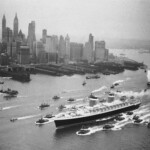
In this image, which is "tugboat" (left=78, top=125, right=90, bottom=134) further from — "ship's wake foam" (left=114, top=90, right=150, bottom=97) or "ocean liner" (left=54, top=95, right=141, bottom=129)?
"ship's wake foam" (left=114, top=90, right=150, bottom=97)

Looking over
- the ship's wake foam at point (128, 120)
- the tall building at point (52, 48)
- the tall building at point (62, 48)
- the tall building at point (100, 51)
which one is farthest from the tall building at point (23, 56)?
the ship's wake foam at point (128, 120)

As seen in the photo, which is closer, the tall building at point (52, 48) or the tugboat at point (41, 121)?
the tugboat at point (41, 121)

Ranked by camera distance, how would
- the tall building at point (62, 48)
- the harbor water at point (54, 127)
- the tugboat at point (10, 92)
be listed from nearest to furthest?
the harbor water at point (54, 127) < the tugboat at point (10, 92) < the tall building at point (62, 48)

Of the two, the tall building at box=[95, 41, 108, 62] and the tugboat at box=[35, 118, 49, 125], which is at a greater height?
the tall building at box=[95, 41, 108, 62]

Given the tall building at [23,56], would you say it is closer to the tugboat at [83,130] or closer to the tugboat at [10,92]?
the tugboat at [10,92]

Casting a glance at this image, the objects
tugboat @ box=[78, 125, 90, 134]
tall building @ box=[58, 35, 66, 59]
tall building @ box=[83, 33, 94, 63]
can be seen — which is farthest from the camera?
tall building @ box=[58, 35, 66, 59]

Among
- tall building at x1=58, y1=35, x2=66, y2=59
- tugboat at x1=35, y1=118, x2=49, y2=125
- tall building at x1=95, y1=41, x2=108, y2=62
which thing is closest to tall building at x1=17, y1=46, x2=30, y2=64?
tall building at x1=58, y1=35, x2=66, y2=59
